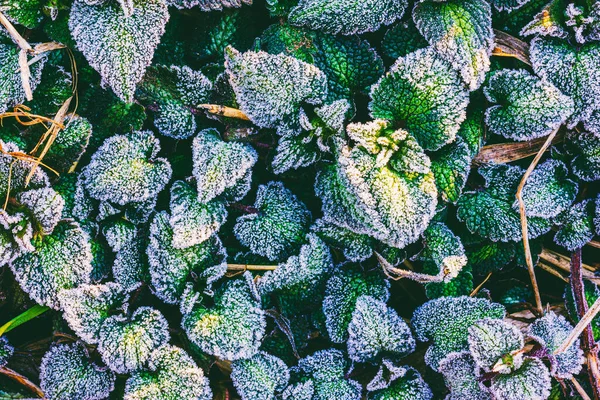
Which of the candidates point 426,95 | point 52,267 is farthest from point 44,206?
point 426,95

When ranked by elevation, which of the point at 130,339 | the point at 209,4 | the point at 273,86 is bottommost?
the point at 130,339

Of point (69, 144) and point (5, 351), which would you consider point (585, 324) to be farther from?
point (5, 351)

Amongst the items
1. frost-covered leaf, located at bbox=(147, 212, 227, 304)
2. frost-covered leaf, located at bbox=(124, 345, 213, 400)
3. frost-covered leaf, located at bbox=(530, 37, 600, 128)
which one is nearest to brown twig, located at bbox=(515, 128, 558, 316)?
frost-covered leaf, located at bbox=(530, 37, 600, 128)

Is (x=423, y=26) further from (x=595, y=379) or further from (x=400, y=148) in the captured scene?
(x=595, y=379)

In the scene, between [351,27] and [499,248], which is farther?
[499,248]

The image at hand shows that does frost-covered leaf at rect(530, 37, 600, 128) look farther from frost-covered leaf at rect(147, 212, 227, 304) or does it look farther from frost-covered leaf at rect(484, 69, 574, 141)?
frost-covered leaf at rect(147, 212, 227, 304)

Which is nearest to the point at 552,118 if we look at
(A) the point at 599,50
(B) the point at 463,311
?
(A) the point at 599,50

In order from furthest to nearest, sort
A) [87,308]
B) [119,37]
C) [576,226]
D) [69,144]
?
1. [576,226]
2. [69,144]
3. [87,308]
4. [119,37]

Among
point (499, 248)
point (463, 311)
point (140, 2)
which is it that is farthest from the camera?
point (499, 248)
